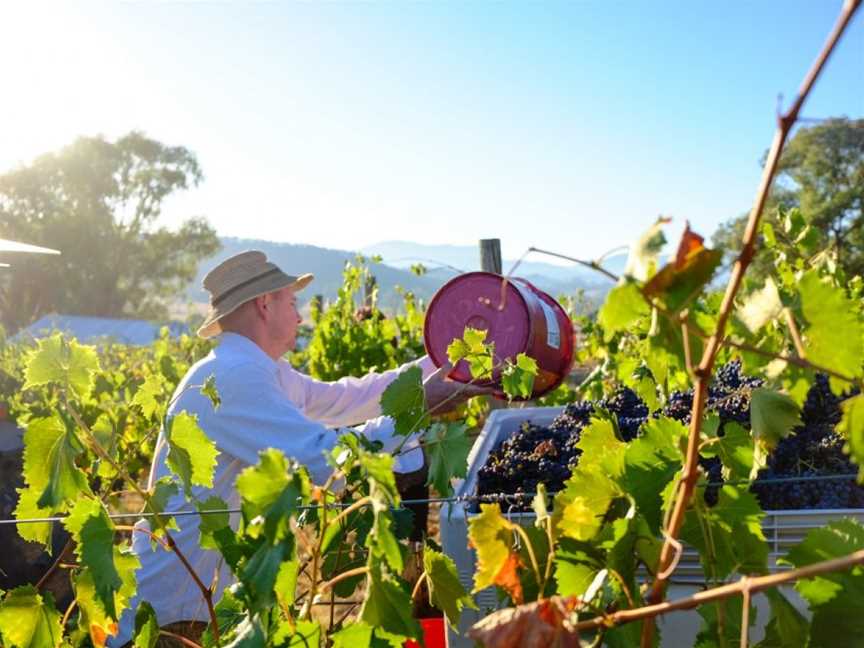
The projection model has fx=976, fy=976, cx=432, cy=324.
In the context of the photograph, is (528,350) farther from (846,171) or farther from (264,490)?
(846,171)

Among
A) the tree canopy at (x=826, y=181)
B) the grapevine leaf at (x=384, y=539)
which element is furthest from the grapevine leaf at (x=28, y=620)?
the tree canopy at (x=826, y=181)

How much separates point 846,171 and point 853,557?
144 feet

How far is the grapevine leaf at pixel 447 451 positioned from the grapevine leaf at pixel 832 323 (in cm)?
72

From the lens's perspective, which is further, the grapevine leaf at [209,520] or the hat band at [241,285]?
the hat band at [241,285]

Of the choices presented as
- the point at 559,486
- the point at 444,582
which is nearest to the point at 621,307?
the point at 444,582

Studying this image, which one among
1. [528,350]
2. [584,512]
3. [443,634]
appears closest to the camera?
[584,512]

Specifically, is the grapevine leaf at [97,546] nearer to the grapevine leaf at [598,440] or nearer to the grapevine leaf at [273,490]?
the grapevine leaf at [273,490]

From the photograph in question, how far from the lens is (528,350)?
220cm

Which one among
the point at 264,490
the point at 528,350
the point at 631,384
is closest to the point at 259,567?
the point at 264,490

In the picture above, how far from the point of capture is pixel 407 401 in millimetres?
1514

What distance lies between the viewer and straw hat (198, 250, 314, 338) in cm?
296

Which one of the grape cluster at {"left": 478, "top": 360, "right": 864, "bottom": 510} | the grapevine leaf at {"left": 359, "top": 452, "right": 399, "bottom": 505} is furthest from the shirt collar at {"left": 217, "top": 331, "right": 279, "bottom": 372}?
the grapevine leaf at {"left": 359, "top": 452, "right": 399, "bottom": 505}

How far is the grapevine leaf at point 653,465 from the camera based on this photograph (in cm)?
91

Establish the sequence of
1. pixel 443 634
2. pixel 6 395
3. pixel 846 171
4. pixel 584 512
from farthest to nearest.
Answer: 1. pixel 846 171
2. pixel 6 395
3. pixel 443 634
4. pixel 584 512
